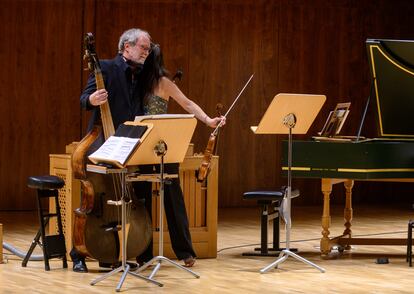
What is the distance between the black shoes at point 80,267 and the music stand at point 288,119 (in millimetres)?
1109

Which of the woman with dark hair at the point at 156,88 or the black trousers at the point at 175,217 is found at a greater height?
the woman with dark hair at the point at 156,88

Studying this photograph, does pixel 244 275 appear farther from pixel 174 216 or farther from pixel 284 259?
pixel 174 216

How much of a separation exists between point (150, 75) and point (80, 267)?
4.22ft

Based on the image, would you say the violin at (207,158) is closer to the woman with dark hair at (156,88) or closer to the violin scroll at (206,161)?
the violin scroll at (206,161)

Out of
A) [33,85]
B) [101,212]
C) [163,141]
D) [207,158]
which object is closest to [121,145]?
[163,141]

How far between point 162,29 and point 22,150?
190 cm

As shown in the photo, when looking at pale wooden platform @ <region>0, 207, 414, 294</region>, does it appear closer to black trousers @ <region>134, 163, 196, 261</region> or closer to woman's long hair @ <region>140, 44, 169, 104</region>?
black trousers @ <region>134, 163, 196, 261</region>

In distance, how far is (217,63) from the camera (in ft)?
33.7

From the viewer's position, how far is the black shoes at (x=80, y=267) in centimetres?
605

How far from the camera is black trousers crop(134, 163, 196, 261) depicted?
6172mm

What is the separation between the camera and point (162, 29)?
1004 centimetres

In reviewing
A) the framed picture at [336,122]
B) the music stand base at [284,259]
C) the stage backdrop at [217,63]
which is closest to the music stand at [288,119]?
the music stand base at [284,259]

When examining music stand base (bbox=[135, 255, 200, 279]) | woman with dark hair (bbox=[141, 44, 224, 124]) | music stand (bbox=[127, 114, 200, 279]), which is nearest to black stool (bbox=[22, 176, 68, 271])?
music stand base (bbox=[135, 255, 200, 279])

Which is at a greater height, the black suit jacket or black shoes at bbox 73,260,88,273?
the black suit jacket
